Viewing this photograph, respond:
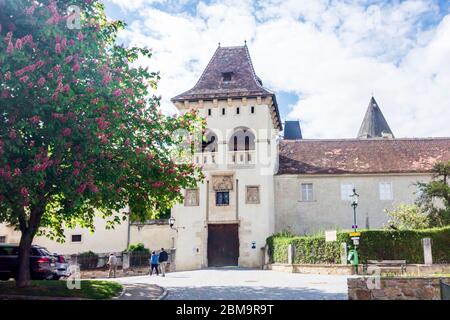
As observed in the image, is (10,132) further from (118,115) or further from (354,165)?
(354,165)

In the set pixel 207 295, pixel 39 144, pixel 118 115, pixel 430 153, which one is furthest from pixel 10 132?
pixel 430 153

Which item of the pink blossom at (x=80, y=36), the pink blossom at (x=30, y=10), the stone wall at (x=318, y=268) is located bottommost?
the stone wall at (x=318, y=268)

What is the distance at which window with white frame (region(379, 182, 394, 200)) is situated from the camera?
34.1 metres

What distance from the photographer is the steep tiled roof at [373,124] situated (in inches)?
2298

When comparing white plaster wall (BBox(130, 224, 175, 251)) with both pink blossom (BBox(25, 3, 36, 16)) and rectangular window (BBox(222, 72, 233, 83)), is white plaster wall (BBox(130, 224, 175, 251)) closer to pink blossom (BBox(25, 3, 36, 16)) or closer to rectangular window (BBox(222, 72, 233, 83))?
rectangular window (BBox(222, 72, 233, 83))

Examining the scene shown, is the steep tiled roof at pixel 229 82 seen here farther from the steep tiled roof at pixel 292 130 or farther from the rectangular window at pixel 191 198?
the steep tiled roof at pixel 292 130

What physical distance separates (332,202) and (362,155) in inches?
200

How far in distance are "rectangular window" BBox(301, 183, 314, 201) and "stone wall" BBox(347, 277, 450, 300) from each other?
22.9m

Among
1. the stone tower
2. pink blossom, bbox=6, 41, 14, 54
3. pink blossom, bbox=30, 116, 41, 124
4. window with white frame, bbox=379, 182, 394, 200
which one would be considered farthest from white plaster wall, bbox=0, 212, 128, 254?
pink blossom, bbox=6, 41, 14, 54

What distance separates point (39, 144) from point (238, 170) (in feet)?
68.6

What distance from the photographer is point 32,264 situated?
1877 centimetres

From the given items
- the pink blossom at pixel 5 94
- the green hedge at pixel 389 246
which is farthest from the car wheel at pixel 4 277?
the green hedge at pixel 389 246

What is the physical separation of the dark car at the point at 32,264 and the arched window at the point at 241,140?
1676 centimetres

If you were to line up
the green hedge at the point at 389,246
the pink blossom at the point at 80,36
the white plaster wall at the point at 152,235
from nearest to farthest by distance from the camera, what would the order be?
the pink blossom at the point at 80,36 < the green hedge at the point at 389,246 < the white plaster wall at the point at 152,235
